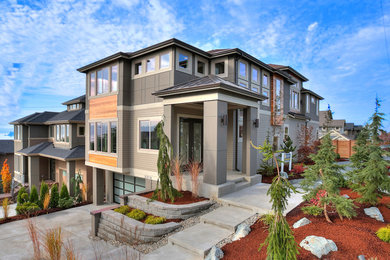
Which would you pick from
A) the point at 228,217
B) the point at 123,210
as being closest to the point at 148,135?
the point at 123,210

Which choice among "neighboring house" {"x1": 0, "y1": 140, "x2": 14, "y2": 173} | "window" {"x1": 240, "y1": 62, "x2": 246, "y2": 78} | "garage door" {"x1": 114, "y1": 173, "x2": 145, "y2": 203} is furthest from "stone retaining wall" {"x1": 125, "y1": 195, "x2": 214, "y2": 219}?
"neighboring house" {"x1": 0, "y1": 140, "x2": 14, "y2": 173}

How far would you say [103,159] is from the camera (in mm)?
12227

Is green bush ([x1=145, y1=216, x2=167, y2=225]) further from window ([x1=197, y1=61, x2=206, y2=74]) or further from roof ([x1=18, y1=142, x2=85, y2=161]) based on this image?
roof ([x1=18, y1=142, x2=85, y2=161])

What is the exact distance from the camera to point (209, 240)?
489 centimetres

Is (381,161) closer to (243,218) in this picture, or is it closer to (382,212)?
(382,212)

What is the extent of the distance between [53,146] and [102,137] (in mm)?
9441

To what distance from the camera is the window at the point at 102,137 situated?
12133mm

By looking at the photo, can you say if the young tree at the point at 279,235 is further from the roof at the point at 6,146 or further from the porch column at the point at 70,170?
the roof at the point at 6,146

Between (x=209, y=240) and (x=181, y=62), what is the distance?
7.37m

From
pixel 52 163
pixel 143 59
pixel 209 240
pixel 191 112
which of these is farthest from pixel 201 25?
pixel 52 163

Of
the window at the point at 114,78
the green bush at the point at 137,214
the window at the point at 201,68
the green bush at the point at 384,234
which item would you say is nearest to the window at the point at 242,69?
the window at the point at 201,68

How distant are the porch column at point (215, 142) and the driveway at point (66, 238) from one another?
3.40m

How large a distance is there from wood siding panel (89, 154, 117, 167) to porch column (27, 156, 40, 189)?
909cm

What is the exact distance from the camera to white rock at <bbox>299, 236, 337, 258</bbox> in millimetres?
3740
